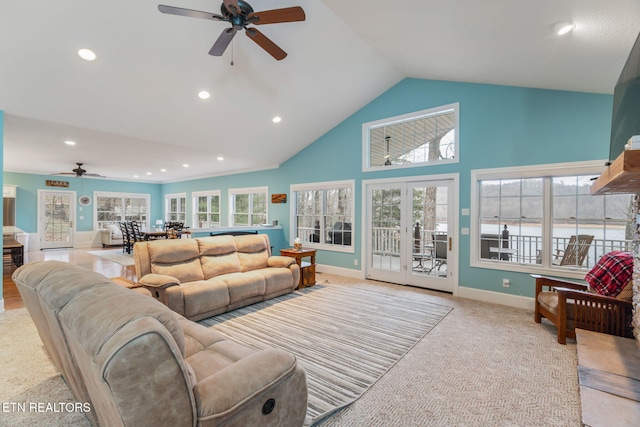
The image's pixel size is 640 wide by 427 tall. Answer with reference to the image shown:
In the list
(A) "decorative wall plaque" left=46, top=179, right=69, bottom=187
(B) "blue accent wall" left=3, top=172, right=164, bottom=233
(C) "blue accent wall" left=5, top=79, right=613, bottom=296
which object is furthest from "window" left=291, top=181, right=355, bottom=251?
(A) "decorative wall plaque" left=46, top=179, right=69, bottom=187

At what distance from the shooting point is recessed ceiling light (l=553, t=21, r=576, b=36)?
7.95ft

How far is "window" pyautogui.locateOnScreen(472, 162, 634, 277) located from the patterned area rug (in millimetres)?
1351

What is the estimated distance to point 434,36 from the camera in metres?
3.41

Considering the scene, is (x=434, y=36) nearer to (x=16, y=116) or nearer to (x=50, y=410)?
(x=50, y=410)

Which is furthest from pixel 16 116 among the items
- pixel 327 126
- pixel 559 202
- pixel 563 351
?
pixel 559 202

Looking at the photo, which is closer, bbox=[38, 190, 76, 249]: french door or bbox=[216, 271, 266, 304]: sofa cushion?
bbox=[216, 271, 266, 304]: sofa cushion

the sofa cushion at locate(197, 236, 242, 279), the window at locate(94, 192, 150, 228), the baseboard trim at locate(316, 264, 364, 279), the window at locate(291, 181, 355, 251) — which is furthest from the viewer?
the window at locate(94, 192, 150, 228)

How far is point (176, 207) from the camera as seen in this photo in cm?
1122

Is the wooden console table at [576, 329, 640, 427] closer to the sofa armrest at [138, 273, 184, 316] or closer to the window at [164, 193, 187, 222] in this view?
the sofa armrest at [138, 273, 184, 316]

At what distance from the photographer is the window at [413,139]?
483 cm

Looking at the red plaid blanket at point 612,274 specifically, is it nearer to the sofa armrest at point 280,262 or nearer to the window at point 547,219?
the window at point 547,219

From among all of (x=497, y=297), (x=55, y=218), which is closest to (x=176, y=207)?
(x=55, y=218)

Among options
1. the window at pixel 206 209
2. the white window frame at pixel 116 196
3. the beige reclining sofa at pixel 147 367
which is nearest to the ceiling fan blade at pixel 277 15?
the beige reclining sofa at pixel 147 367

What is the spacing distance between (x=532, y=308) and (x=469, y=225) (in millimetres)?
1378
